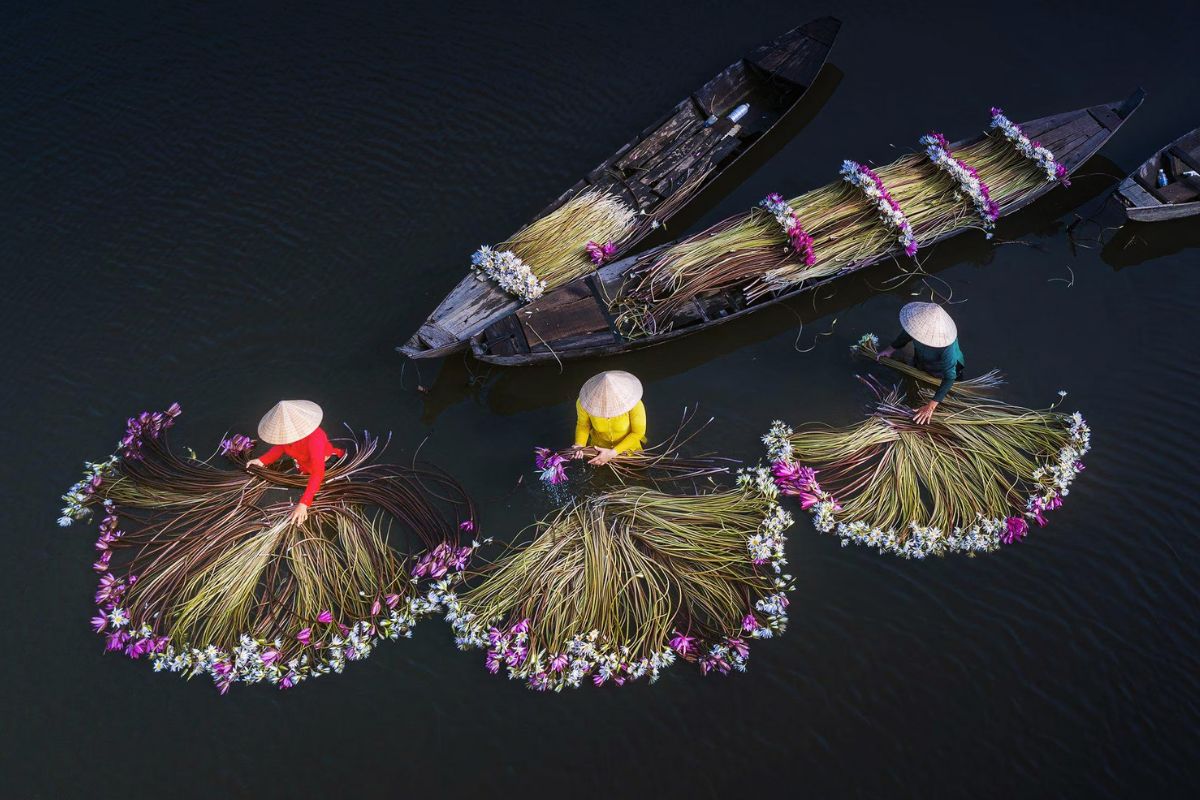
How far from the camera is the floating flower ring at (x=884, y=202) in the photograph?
6.36 meters

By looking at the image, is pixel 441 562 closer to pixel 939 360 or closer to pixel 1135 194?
pixel 939 360

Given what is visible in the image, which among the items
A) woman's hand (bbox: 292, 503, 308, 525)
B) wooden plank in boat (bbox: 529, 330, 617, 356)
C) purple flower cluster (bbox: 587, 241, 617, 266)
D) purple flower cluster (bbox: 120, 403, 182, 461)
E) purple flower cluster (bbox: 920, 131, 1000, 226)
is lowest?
purple flower cluster (bbox: 920, 131, 1000, 226)

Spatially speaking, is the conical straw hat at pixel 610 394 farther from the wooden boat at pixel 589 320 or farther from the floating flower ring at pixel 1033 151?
the floating flower ring at pixel 1033 151

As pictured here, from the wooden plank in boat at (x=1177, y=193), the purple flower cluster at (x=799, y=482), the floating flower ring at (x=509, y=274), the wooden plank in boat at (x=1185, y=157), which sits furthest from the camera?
the wooden plank in boat at (x=1185, y=157)

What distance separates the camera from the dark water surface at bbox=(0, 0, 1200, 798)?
16.4ft

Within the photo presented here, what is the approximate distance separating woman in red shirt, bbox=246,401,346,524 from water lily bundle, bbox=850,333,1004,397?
13.5 feet

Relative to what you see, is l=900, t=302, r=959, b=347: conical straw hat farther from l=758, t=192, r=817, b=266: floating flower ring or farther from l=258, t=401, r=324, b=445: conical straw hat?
l=258, t=401, r=324, b=445: conical straw hat

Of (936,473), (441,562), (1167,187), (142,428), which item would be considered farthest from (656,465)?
(1167,187)

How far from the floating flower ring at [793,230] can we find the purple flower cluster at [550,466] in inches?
99.2

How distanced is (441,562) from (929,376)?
12.7ft

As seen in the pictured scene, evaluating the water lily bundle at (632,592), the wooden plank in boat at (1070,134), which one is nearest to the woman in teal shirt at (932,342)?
the water lily bundle at (632,592)

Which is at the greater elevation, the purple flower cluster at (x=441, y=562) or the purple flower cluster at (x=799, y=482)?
the purple flower cluster at (x=441, y=562)

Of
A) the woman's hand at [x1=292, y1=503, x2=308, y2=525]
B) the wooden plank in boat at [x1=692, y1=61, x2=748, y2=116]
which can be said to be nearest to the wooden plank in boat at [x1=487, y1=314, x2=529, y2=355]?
the woman's hand at [x1=292, y1=503, x2=308, y2=525]

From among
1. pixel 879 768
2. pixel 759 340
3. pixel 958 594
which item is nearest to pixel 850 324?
pixel 759 340
